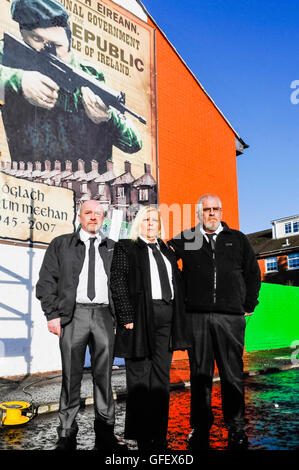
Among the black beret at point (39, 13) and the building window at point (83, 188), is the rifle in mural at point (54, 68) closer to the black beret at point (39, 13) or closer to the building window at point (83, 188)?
the black beret at point (39, 13)

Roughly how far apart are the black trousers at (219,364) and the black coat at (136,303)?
0.22 metres

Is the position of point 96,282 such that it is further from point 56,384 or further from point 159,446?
point 56,384

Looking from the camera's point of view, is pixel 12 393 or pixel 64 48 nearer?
pixel 12 393

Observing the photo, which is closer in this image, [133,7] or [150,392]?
[150,392]

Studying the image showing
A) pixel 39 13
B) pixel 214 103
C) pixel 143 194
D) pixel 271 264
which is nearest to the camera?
pixel 39 13

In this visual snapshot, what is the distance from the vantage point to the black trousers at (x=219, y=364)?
13.7 feet

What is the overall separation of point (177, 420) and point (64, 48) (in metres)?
9.06

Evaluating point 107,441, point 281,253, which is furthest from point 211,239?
point 281,253

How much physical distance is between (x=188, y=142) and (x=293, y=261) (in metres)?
23.0

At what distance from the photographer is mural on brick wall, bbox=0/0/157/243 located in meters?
9.73

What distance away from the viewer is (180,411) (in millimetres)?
5863

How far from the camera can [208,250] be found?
14.6ft
